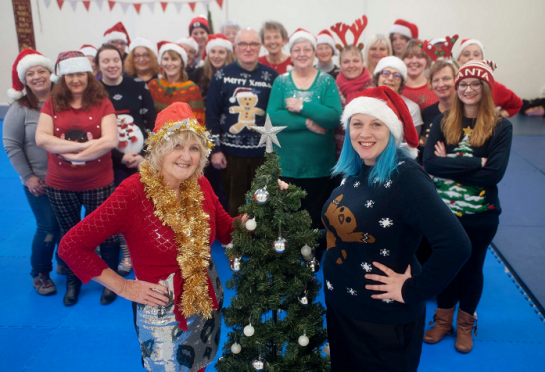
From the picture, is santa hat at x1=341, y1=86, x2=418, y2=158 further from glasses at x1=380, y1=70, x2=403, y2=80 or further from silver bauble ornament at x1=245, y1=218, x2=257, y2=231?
glasses at x1=380, y1=70, x2=403, y2=80

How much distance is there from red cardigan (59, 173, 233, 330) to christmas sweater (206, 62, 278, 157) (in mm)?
2123

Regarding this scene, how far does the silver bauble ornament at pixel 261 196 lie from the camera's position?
5.77 feet

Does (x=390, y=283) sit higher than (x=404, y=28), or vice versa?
(x=404, y=28)

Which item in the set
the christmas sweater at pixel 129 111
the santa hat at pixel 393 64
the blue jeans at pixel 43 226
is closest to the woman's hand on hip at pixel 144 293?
the blue jeans at pixel 43 226

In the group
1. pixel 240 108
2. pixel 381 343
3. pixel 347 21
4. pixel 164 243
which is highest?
pixel 347 21

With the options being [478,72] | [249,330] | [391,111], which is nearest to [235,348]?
[249,330]

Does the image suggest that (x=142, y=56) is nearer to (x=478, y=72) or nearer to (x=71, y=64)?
(x=71, y=64)

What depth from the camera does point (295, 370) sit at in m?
1.98

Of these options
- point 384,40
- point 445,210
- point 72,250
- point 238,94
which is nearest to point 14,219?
point 238,94

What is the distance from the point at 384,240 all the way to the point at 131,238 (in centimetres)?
107

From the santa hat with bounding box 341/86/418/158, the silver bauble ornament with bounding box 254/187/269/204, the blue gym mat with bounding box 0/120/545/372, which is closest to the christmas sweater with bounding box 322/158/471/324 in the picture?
the santa hat with bounding box 341/86/418/158

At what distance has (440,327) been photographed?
9.80 feet

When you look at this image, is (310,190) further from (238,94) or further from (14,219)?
(14,219)

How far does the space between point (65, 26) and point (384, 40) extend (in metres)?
9.06
